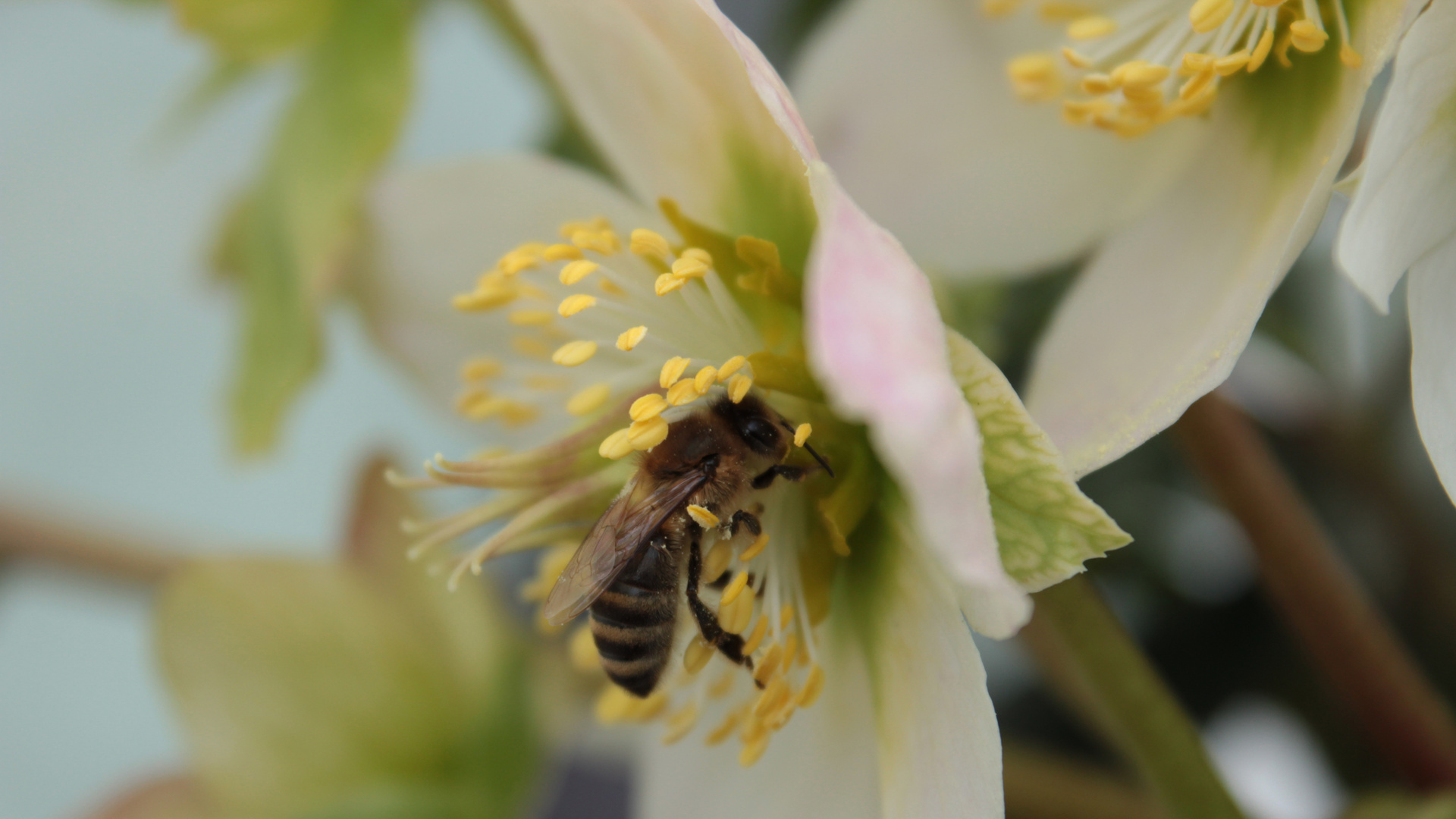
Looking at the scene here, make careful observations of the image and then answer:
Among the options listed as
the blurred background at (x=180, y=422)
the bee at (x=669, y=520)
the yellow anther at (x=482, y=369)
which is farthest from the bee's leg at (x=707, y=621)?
Result: the blurred background at (x=180, y=422)

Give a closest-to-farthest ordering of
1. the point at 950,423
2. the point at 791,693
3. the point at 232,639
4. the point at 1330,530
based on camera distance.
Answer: the point at 950,423 < the point at 791,693 < the point at 232,639 < the point at 1330,530

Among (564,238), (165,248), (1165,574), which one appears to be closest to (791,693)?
(564,238)

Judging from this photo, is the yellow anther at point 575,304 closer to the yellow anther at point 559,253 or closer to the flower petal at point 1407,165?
the yellow anther at point 559,253

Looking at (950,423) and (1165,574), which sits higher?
(950,423)

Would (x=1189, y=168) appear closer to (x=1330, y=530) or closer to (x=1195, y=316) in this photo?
(x=1195, y=316)

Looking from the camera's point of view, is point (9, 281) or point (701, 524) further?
point (9, 281)


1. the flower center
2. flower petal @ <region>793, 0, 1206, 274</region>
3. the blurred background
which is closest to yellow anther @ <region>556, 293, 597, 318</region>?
the flower center

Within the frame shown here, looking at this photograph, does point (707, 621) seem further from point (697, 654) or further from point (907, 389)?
point (907, 389)
